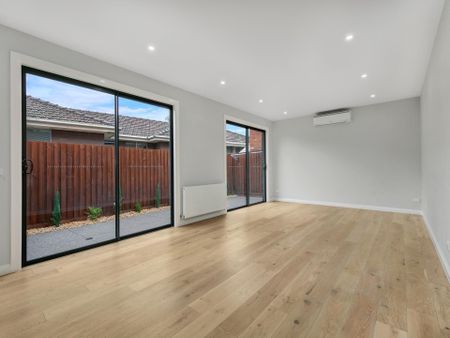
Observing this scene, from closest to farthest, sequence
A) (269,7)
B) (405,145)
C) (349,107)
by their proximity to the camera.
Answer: (269,7), (405,145), (349,107)

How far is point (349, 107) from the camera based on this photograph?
5.73 meters

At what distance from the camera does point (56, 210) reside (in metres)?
2.90

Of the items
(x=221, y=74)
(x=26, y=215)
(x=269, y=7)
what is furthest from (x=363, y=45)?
(x=26, y=215)

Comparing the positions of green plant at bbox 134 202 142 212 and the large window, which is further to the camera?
green plant at bbox 134 202 142 212

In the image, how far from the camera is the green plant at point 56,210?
288 cm

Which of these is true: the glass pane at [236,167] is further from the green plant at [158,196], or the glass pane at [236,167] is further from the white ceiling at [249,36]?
the green plant at [158,196]

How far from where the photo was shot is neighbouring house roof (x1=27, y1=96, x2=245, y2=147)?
2696mm

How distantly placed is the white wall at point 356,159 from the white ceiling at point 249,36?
1298 mm

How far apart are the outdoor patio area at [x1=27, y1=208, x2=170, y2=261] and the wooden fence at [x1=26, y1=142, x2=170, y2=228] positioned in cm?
20

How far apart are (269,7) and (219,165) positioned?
134 inches

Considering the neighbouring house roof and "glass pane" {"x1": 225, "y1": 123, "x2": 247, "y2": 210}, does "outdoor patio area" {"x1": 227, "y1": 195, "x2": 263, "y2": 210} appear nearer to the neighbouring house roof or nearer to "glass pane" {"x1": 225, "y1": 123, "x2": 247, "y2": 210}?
"glass pane" {"x1": 225, "y1": 123, "x2": 247, "y2": 210}

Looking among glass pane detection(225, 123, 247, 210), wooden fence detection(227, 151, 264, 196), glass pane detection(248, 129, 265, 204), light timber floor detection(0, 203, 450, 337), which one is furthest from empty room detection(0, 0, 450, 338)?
glass pane detection(248, 129, 265, 204)

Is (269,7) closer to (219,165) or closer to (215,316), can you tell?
(215,316)

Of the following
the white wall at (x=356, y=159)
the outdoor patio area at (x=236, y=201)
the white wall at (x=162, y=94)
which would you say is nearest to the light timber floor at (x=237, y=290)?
the white wall at (x=162, y=94)
